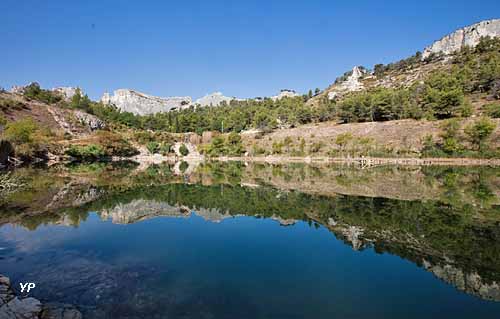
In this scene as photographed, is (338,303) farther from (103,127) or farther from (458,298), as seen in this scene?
(103,127)

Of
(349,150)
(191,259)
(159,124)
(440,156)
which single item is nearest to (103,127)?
(159,124)

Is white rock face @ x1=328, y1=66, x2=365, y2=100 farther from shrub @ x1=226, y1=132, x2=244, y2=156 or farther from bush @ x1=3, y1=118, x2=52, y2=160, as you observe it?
bush @ x1=3, y1=118, x2=52, y2=160

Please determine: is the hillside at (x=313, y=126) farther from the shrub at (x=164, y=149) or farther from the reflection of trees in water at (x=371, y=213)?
the reflection of trees in water at (x=371, y=213)

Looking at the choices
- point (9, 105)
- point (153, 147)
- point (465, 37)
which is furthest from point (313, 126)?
point (465, 37)

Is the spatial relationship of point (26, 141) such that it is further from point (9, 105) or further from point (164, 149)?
point (9, 105)

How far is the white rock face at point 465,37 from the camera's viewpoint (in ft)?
394

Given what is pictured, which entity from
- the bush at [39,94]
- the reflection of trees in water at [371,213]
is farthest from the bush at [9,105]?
the reflection of trees in water at [371,213]

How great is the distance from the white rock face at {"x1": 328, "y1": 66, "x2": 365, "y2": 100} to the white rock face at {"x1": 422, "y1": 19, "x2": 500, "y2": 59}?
949 inches

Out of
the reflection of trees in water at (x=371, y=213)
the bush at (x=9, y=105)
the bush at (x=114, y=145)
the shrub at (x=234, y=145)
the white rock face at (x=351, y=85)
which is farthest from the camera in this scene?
the white rock face at (x=351, y=85)

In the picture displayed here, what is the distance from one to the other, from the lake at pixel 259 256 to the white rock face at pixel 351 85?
4112 inches

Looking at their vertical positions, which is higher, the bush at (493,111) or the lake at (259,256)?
the bush at (493,111)

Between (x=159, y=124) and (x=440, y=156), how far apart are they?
76.9 metres

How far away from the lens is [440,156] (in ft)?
148

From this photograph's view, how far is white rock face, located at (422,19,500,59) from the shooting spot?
120 metres
